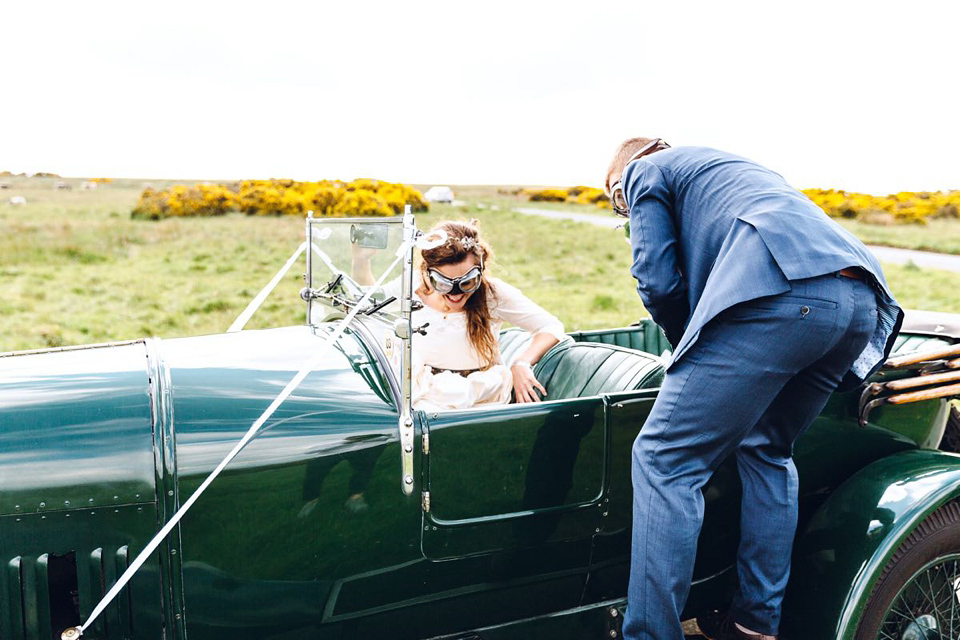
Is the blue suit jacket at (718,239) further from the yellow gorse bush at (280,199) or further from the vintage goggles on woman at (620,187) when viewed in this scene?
the yellow gorse bush at (280,199)

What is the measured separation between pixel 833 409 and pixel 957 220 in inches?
1181

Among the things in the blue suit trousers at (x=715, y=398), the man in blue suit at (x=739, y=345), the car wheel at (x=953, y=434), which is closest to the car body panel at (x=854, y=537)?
the man in blue suit at (x=739, y=345)

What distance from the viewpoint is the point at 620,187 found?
2.45 m

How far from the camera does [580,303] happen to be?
11.2 meters

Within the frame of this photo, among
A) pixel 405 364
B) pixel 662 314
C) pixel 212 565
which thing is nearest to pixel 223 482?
pixel 212 565

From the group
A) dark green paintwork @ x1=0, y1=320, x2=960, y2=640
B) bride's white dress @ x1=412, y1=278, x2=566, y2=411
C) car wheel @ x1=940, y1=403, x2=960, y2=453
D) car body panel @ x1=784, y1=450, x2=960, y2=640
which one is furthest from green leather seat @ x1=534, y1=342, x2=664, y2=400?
car wheel @ x1=940, y1=403, x2=960, y2=453

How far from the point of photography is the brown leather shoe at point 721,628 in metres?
2.35

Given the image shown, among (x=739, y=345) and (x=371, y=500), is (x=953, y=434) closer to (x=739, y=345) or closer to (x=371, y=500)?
(x=739, y=345)

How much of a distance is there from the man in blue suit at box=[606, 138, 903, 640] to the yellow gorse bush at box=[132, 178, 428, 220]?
19.0m

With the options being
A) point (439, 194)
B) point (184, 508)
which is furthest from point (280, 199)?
point (184, 508)

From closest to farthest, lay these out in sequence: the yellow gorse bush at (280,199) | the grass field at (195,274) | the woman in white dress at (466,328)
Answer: the woman in white dress at (466,328), the grass field at (195,274), the yellow gorse bush at (280,199)

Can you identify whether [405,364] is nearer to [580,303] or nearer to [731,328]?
[731,328]

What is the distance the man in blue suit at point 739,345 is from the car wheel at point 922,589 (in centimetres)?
36

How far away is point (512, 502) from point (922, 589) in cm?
149
